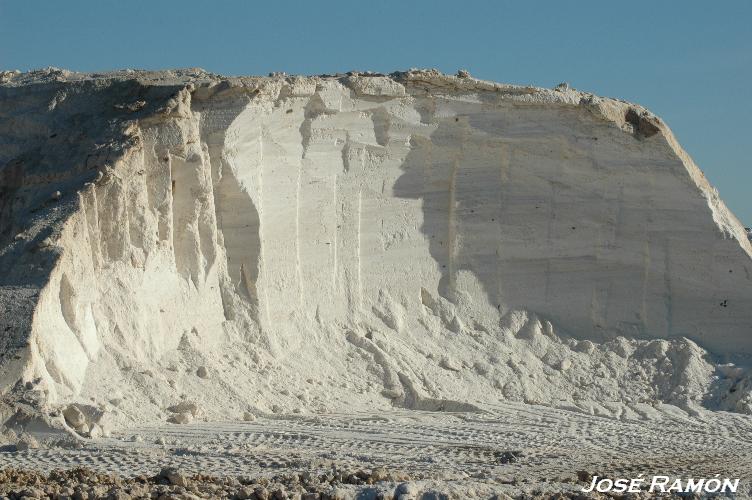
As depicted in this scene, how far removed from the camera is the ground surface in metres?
16.7

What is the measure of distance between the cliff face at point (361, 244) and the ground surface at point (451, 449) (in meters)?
0.97

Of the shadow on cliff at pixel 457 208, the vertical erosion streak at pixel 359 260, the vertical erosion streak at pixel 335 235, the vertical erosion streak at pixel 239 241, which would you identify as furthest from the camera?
the shadow on cliff at pixel 457 208

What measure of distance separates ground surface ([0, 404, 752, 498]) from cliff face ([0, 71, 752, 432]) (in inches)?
38.1

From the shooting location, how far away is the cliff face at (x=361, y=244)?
20531 millimetres

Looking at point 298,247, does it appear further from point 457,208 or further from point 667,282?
point 667,282

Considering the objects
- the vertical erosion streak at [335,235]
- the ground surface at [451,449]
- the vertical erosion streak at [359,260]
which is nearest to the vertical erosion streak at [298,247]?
the vertical erosion streak at [335,235]

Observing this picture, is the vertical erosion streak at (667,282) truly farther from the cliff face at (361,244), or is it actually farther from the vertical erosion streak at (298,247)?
the vertical erosion streak at (298,247)

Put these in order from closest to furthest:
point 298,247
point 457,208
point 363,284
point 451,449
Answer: point 451,449, point 298,247, point 363,284, point 457,208

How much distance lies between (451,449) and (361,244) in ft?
17.8

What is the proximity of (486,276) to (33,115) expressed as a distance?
6.58 metres

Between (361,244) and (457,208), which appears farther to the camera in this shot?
(457,208)

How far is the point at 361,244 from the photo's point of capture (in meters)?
23.6

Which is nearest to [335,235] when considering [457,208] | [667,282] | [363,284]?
[363,284]

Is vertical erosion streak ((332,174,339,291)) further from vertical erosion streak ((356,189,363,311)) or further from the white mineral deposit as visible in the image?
vertical erosion streak ((356,189,363,311))
